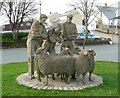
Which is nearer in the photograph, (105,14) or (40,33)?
(40,33)

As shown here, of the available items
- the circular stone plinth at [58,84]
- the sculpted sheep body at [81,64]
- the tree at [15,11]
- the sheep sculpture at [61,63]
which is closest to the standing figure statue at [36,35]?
the circular stone plinth at [58,84]

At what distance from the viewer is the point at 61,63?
6875mm

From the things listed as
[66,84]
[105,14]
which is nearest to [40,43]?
[66,84]

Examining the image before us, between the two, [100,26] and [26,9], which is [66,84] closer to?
[26,9]

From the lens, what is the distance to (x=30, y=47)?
750cm

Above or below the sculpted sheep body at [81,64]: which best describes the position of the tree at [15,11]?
above

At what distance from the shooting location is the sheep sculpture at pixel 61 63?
6750 millimetres

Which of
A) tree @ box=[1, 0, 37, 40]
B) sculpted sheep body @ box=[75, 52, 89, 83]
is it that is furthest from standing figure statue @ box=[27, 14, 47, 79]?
tree @ box=[1, 0, 37, 40]

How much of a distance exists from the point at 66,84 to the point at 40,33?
1.90 meters

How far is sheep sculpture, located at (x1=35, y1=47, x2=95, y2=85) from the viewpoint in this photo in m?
6.75

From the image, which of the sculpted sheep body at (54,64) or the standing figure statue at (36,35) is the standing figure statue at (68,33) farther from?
the sculpted sheep body at (54,64)

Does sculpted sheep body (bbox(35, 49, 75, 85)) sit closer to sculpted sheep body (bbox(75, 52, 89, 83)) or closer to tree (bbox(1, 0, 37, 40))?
sculpted sheep body (bbox(75, 52, 89, 83))

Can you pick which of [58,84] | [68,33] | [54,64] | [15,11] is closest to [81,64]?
[54,64]

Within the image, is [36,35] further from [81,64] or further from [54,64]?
[81,64]
